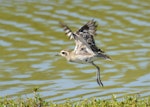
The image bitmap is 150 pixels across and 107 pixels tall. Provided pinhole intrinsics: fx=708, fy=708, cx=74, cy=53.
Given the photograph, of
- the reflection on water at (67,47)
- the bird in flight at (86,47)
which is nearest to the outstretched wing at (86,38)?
the bird in flight at (86,47)

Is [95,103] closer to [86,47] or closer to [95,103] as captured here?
[95,103]

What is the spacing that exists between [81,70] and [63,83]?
1208 millimetres

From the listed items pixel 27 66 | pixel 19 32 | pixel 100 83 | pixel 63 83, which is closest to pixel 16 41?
pixel 19 32

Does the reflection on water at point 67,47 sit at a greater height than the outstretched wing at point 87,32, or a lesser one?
greater

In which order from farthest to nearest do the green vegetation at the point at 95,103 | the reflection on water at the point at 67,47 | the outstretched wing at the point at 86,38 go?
1. the reflection on water at the point at 67,47
2. the outstretched wing at the point at 86,38
3. the green vegetation at the point at 95,103

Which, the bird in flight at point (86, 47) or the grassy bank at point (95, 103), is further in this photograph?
the bird in flight at point (86, 47)

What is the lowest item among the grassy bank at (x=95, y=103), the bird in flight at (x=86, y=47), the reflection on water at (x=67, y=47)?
the grassy bank at (x=95, y=103)

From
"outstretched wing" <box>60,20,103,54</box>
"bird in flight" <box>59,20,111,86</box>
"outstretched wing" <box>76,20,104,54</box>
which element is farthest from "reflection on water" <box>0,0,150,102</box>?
"outstretched wing" <box>76,20,104,54</box>

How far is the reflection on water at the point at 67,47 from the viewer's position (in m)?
16.3

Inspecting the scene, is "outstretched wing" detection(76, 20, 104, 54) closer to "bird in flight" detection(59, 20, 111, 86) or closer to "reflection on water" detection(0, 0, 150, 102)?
"bird in flight" detection(59, 20, 111, 86)

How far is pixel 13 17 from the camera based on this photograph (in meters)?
22.1

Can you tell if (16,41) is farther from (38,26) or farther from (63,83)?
(63,83)

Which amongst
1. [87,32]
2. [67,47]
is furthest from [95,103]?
[67,47]

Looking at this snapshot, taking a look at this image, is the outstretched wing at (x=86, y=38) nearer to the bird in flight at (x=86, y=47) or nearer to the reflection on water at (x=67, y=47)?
the bird in flight at (x=86, y=47)
